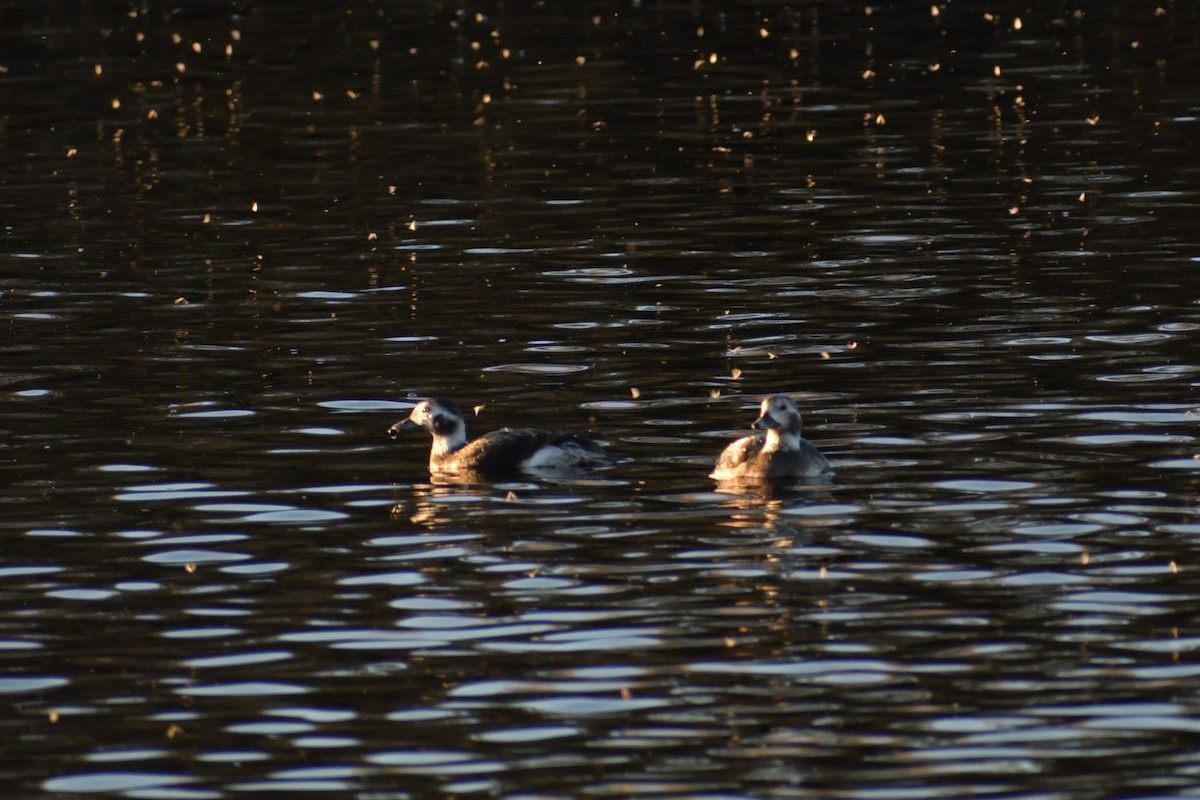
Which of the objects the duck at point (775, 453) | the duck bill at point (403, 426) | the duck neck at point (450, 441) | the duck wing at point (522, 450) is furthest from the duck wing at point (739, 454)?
the duck bill at point (403, 426)

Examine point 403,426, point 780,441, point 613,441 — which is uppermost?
point 403,426

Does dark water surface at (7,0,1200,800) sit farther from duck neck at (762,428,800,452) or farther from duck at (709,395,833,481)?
duck neck at (762,428,800,452)

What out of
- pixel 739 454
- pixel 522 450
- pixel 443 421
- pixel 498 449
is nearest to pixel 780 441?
pixel 739 454

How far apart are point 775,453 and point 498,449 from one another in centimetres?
198

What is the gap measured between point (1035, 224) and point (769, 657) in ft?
47.9

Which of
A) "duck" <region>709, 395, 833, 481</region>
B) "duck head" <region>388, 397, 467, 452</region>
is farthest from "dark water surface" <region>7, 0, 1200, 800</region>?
"duck head" <region>388, 397, 467, 452</region>

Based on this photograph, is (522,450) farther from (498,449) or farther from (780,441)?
(780,441)

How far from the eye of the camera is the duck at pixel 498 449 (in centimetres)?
1639

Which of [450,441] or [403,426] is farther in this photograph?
[403,426]

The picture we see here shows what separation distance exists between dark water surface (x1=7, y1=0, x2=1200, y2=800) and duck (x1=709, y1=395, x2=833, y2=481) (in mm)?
192

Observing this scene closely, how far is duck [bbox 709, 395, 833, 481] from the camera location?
52.1 feet

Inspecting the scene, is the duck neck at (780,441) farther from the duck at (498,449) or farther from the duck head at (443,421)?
the duck head at (443,421)

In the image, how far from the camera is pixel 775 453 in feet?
52.1

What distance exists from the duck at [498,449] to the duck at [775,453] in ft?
3.27
